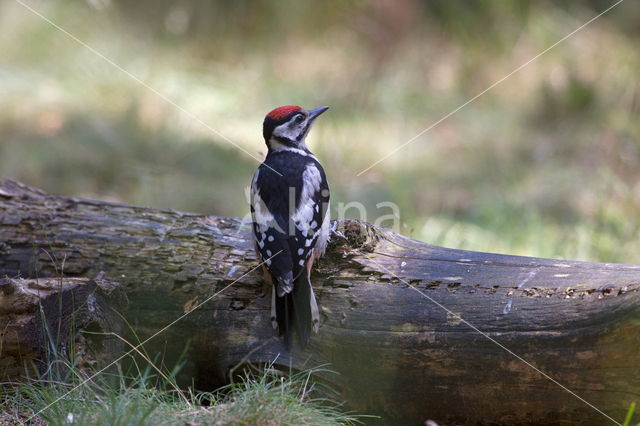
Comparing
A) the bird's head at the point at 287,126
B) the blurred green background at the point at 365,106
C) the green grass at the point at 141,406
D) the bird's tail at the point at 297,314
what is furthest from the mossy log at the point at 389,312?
the blurred green background at the point at 365,106

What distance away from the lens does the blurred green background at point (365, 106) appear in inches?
261

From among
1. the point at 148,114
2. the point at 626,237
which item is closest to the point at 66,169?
the point at 148,114

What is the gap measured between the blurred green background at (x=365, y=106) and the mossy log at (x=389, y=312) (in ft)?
5.85

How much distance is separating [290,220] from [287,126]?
2.68ft

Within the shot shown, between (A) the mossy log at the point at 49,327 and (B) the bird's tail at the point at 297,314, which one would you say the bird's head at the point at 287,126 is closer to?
(B) the bird's tail at the point at 297,314

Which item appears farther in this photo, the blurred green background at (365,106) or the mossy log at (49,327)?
the blurred green background at (365,106)

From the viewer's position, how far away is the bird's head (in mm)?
4016

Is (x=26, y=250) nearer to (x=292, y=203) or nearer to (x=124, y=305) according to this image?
(x=124, y=305)

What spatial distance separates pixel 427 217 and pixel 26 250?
4.03 meters

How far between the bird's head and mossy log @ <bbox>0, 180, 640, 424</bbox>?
0.68 m

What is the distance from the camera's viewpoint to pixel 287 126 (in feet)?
13.4

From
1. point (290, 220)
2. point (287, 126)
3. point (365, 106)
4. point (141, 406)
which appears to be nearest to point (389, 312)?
point (290, 220)

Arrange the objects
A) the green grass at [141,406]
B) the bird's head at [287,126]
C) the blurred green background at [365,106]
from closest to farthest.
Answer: the green grass at [141,406] → the bird's head at [287,126] → the blurred green background at [365,106]

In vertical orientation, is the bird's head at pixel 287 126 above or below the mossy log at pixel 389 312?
above
